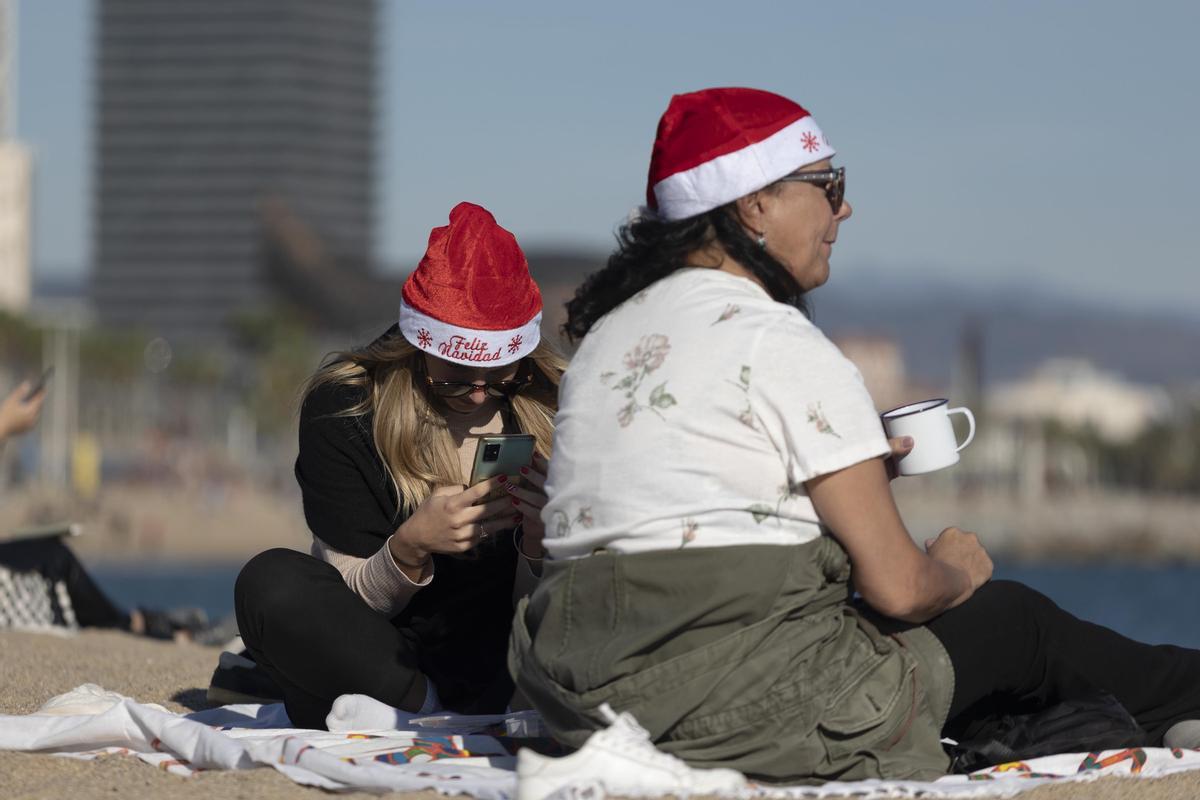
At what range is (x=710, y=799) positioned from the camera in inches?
108

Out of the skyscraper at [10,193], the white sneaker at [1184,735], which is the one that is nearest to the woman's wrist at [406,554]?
the white sneaker at [1184,735]

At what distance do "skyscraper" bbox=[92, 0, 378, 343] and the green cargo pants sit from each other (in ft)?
430

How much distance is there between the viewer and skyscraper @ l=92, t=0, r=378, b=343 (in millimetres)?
132625

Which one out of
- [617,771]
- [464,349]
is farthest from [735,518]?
[464,349]

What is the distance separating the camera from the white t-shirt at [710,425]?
2.66 metres

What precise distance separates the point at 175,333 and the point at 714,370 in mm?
130021

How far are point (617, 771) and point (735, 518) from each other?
440 millimetres

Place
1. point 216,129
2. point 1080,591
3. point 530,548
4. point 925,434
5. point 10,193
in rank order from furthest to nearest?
point 216,129 → point 10,193 → point 1080,591 → point 530,548 → point 925,434

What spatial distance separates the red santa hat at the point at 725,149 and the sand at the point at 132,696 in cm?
109

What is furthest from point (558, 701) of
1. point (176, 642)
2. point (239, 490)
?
point (239, 490)

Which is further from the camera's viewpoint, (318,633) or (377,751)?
(318,633)

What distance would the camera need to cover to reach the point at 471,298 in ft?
11.8

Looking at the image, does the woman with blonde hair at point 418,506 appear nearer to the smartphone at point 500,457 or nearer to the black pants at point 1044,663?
the smartphone at point 500,457

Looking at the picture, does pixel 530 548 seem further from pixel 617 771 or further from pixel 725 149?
pixel 725 149
